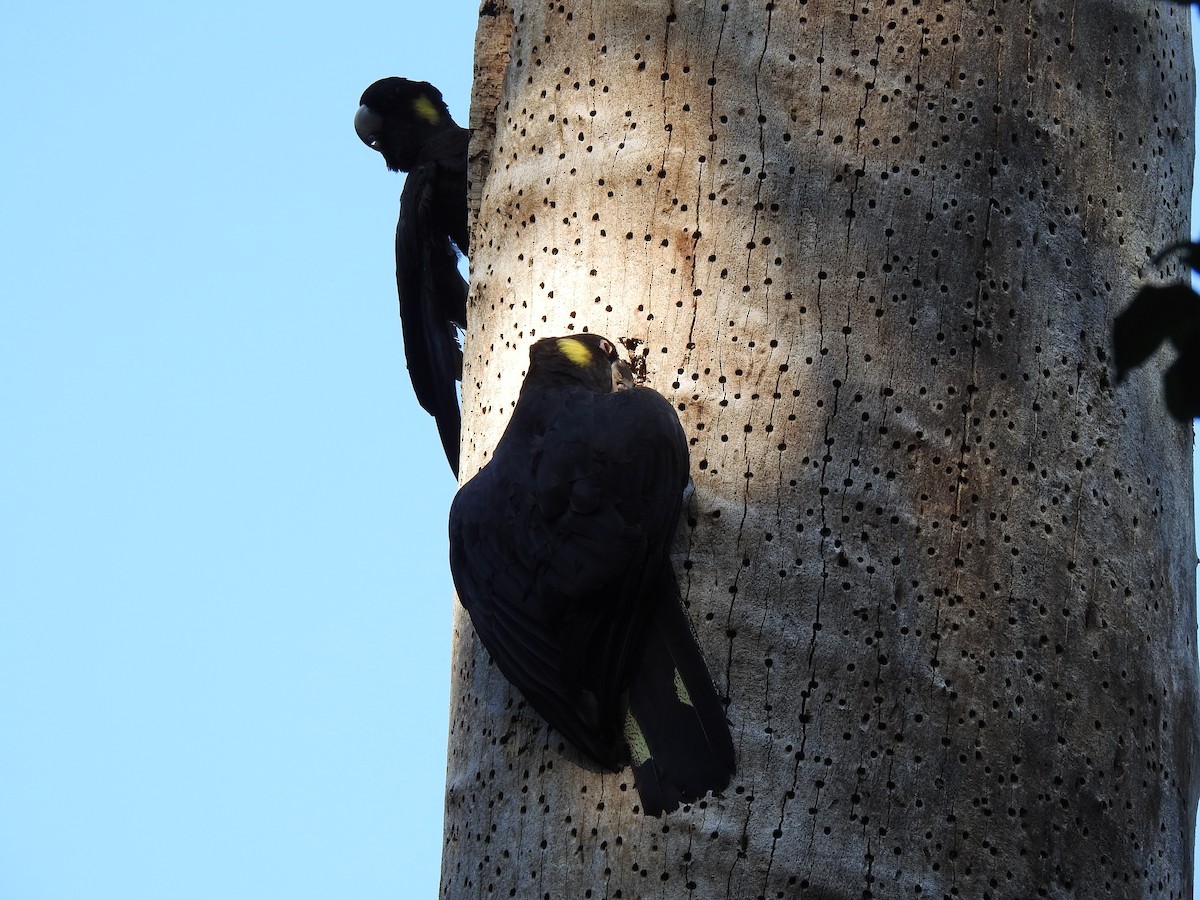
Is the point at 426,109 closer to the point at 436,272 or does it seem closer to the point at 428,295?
the point at 436,272

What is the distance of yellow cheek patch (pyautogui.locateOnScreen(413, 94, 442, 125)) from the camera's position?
523 cm

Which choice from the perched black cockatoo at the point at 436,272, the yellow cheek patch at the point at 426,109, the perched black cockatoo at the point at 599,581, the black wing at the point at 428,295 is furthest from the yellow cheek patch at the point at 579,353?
the yellow cheek patch at the point at 426,109

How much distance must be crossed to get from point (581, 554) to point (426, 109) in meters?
3.41

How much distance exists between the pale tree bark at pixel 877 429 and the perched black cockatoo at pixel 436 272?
5.58 ft

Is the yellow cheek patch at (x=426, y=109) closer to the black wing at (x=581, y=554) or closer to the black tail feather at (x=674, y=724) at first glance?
the black wing at (x=581, y=554)

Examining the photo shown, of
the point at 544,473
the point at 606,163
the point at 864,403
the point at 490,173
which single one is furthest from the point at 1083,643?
the point at 490,173

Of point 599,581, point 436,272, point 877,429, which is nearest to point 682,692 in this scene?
point 599,581

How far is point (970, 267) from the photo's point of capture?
2287mm

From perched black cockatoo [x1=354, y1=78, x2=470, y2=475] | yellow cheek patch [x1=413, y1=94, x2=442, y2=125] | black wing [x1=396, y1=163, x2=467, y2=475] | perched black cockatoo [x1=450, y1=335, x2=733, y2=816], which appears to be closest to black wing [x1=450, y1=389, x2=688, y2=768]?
perched black cockatoo [x1=450, y1=335, x2=733, y2=816]

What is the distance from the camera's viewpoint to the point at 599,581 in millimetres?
2145

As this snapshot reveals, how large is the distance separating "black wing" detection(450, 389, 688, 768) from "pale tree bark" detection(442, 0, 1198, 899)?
72mm

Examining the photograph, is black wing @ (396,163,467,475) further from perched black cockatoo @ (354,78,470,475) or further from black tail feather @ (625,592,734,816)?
black tail feather @ (625,592,734,816)

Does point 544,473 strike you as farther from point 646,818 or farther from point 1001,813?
point 1001,813

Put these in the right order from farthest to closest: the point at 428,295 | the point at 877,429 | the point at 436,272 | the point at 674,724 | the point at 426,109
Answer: the point at 426,109 → the point at 436,272 → the point at 428,295 → the point at 877,429 → the point at 674,724
